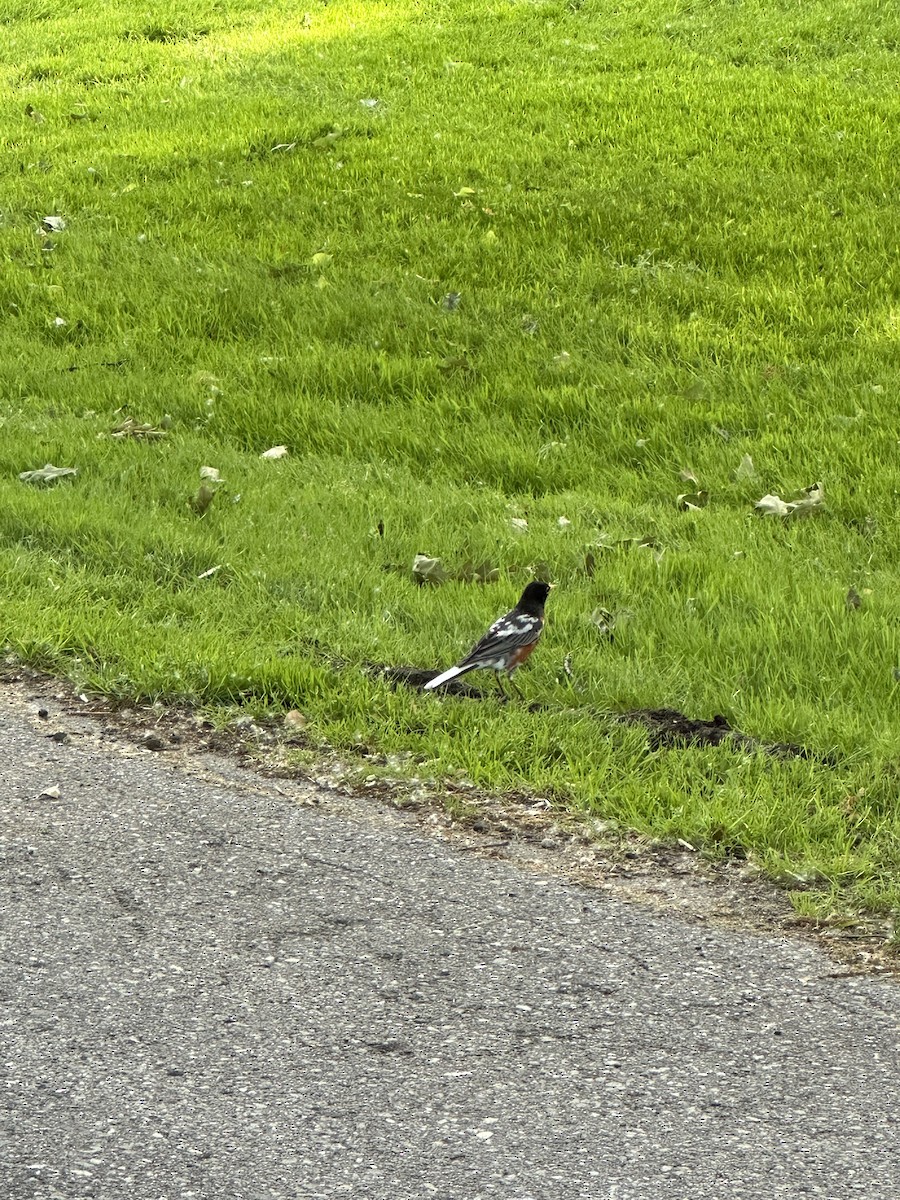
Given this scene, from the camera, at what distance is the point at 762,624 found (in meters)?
5.77

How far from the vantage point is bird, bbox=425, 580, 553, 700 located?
205 inches

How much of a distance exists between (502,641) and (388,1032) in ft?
6.36

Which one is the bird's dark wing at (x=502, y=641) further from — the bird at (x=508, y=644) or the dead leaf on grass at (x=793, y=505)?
the dead leaf on grass at (x=793, y=505)

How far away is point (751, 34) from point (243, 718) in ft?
37.6

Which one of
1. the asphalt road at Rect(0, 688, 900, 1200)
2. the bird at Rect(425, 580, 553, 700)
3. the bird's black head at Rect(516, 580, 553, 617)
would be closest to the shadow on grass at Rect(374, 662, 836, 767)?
the bird at Rect(425, 580, 553, 700)

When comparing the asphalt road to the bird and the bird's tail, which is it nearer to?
the bird's tail

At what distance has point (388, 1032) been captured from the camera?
353cm

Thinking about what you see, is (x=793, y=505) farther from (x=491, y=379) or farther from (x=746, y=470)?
(x=491, y=379)

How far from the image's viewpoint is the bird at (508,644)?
17.1 feet

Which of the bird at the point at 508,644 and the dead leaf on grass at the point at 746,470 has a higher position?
the bird at the point at 508,644

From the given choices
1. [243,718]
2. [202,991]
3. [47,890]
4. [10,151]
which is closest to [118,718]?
[243,718]

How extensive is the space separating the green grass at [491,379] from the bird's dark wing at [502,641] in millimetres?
213

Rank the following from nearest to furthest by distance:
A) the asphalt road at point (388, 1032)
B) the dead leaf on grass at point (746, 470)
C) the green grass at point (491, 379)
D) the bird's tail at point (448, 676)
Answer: the asphalt road at point (388, 1032), the bird's tail at point (448, 676), the green grass at point (491, 379), the dead leaf on grass at point (746, 470)

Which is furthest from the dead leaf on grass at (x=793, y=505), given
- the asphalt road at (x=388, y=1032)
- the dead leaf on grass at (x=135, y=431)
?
the dead leaf on grass at (x=135, y=431)
